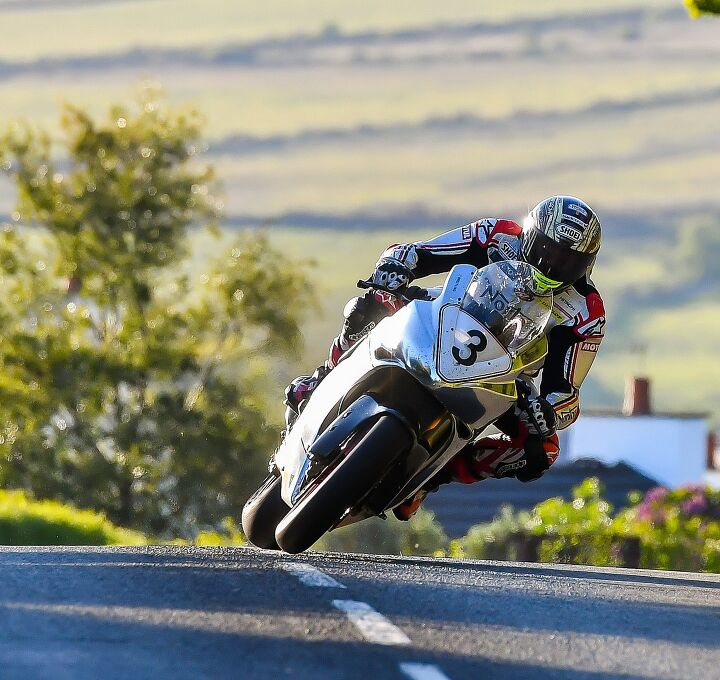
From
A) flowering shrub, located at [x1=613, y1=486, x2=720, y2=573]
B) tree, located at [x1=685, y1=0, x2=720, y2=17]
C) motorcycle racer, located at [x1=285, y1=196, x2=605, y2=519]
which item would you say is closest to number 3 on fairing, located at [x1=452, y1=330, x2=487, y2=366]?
motorcycle racer, located at [x1=285, y1=196, x2=605, y2=519]

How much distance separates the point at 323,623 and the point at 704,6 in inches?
381

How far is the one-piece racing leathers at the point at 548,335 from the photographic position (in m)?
9.48

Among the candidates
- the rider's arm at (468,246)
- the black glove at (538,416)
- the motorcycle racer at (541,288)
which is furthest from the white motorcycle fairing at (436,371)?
the rider's arm at (468,246)

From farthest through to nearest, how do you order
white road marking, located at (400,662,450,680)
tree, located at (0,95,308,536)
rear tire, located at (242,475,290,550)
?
tree, located at (0,95,308,536)
rear tire, located at (242,475,290,550)
white road marking, located at (400,662,450,680)

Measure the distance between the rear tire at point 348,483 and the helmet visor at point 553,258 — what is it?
1.71 meters

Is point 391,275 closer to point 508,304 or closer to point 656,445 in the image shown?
point 508,304

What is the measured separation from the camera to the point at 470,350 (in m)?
8.15

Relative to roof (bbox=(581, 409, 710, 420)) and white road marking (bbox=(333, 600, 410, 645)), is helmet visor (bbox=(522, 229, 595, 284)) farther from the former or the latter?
roof (bbox=(581, 409, 710, 420))

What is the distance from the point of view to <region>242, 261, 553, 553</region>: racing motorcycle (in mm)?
7969

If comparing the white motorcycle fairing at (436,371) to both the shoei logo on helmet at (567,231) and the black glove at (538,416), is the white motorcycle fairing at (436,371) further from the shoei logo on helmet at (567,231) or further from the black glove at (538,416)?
the shoei logo on helmet at (567,231)

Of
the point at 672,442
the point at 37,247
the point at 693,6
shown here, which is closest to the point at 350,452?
the point at 693,6

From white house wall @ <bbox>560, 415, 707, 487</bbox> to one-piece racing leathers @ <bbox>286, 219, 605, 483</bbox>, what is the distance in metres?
49.6

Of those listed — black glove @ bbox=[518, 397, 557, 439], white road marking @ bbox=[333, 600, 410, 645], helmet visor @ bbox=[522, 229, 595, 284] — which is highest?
helmet visor @ bbox=[522, 229, 595, 284]

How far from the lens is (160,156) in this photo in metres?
41.0
